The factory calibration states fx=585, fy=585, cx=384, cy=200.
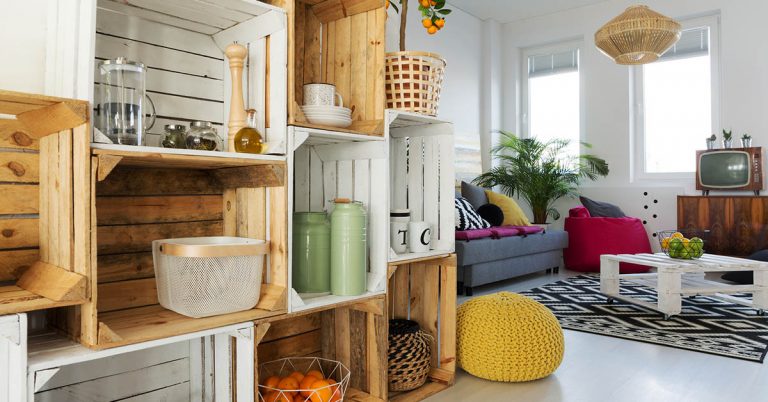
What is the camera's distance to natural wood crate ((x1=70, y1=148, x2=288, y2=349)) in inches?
59.8

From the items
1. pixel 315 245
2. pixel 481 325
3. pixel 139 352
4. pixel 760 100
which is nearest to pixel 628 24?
pixel 760 100

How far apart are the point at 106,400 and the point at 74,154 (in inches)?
29.6

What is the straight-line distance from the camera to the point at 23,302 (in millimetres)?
1164

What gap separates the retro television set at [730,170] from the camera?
5.13 m

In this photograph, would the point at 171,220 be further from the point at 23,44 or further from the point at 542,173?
the point at 542,173

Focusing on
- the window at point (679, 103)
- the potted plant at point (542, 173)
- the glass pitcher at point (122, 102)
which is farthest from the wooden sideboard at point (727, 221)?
the glass pitcher at point (122, 102)

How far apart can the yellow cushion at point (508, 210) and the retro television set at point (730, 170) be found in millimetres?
1669

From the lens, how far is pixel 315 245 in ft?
6.12

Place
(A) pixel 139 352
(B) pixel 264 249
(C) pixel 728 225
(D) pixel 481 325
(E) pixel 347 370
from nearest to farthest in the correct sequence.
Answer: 1. (B) pixel 264 249
2. (A) pixel 139 352
3. (E) pixel 347 370
4. (D) pixel 481 325
5. (C) pixel 728 225

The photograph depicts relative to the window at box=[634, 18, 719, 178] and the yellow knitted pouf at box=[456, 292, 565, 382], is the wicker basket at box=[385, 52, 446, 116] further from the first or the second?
the window at box=[634, 18, 719, 178]

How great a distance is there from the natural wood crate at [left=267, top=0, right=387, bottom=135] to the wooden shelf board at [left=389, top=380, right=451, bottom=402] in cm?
97

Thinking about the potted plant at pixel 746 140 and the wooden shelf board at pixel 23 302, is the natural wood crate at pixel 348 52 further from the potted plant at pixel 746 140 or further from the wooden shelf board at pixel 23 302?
the potted plant at pixel 746 140

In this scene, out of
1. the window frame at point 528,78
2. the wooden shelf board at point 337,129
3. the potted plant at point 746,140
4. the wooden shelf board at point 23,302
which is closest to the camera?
the wooden shelf board at point 23,302

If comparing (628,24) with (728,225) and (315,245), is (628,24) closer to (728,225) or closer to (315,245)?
(728,225)
